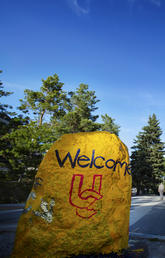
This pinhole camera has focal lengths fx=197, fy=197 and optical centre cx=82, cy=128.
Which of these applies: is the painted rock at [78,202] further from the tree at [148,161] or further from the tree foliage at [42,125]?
the tree at [148,161]

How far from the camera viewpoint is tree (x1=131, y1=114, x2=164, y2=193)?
29875 millimetres

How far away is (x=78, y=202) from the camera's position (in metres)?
3.22

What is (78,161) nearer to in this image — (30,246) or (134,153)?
(30,246)

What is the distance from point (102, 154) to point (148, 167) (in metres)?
28.5

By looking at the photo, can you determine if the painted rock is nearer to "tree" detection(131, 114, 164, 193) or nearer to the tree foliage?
the tree foliage

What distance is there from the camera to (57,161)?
11.1ft

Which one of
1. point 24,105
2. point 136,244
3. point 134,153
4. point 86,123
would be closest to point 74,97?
point 86,123

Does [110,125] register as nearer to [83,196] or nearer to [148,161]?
[148,161]

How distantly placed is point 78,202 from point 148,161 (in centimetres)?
2895

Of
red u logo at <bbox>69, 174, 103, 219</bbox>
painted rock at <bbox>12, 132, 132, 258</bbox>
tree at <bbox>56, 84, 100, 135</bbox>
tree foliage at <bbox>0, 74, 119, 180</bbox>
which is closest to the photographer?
painted rock at <bbox>12, 132, 132, 258</bbox>

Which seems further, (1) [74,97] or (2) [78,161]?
(1) [74,97]

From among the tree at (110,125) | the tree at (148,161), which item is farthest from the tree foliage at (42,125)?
the tree at (148,161)

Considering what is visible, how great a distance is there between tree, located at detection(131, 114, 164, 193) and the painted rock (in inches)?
1086

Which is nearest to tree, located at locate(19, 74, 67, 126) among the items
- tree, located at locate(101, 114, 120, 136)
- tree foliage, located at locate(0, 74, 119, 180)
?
tree foliage, located at locate(0, 74, 119, 180)
